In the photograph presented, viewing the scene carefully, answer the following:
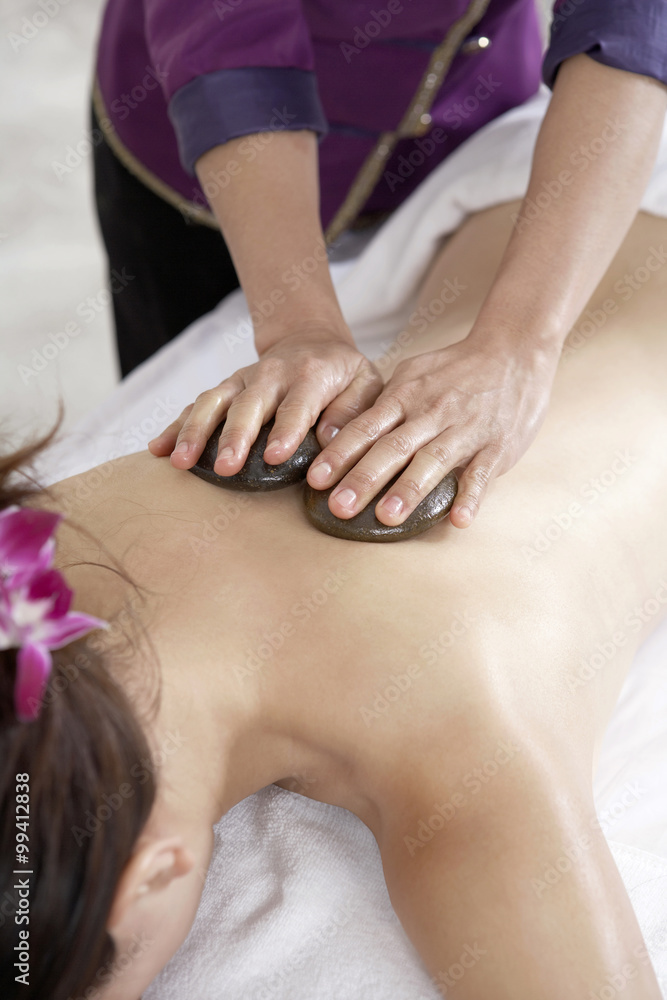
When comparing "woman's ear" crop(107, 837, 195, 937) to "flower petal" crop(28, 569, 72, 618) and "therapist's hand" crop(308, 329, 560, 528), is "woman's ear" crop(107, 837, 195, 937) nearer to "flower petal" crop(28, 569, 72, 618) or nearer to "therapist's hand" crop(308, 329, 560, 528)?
"flower petal" crop(28, 569, 72, 618)

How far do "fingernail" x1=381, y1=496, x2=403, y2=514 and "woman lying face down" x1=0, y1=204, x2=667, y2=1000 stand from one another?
56mm

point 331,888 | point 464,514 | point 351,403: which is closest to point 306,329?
point 351,403

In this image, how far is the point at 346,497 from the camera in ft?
3.14

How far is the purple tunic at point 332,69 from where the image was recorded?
3.98 ft

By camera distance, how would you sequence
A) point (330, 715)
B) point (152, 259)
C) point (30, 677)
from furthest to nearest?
point (152, 259)
point (330, 715)
point (30, 677)

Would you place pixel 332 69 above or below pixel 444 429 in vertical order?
above

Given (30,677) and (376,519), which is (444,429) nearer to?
(376,519)

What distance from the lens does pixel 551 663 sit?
962 mm

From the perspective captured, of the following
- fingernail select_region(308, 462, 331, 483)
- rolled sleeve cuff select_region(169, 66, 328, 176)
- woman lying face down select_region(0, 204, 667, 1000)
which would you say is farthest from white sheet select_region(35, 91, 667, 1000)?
rolled sleeve cuff select_region(169, 66, 328, 176)

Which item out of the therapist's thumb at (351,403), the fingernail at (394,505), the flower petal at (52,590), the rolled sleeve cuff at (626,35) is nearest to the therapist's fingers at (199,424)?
the therapist's thumb at (351,403)

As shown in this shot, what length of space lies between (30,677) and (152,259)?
1.17 metres

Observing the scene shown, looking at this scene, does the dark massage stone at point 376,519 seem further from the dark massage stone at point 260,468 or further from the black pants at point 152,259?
the black pants at point 152,259

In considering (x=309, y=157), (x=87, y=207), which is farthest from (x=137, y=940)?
(x=87, y=207)

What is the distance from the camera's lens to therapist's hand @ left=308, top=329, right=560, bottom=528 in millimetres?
967
